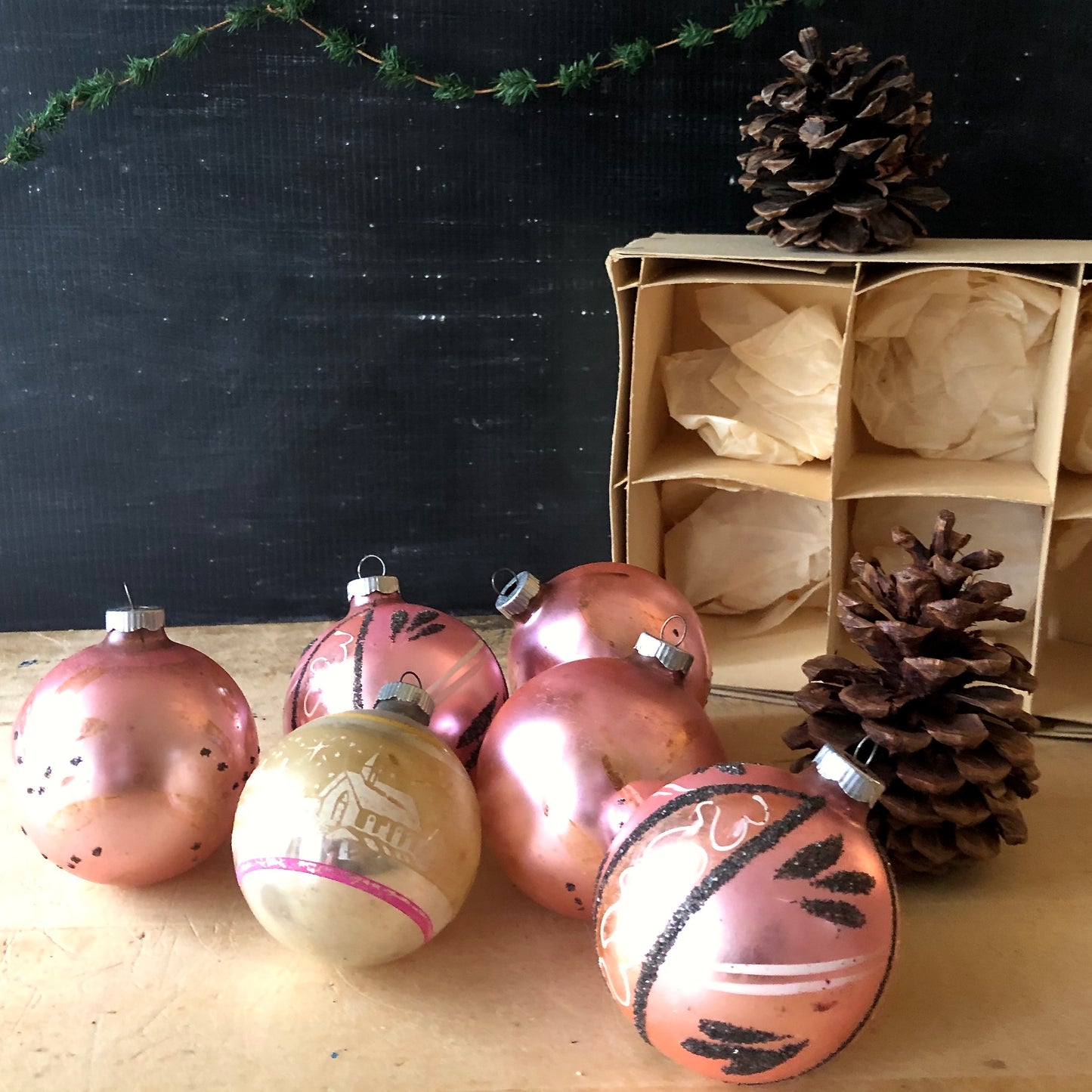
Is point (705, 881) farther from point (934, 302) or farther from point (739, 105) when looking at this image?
point (739, 105)

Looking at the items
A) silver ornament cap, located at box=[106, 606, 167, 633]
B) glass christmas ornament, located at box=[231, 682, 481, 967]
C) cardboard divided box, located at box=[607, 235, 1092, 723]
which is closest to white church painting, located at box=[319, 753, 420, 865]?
glass christmas ornament, located at box=[231, 682, 481, 967]

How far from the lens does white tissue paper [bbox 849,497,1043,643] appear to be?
1.12 m

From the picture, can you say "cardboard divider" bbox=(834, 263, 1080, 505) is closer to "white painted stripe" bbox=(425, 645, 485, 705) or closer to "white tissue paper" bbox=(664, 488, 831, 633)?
"white tissue paper" bbox=(664, 488, 831, 633)

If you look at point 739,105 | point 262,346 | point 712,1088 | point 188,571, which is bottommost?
point 712,1088

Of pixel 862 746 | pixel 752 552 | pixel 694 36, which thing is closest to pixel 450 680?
pixel 862 746

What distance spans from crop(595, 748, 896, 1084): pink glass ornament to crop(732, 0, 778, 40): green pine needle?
789mm

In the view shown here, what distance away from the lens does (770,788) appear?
25.2 inches

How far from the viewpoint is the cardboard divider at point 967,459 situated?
3.13 feet

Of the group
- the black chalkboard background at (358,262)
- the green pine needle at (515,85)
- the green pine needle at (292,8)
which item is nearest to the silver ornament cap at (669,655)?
the black chalkboard background at (358,262)

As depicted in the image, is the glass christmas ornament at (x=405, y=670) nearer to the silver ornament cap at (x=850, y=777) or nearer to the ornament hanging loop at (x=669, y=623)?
the ornament hanging loop at (x=669, y=623)

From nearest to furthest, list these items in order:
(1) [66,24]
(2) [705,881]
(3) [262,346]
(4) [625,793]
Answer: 1. (2) [705,881]
2. (4) [625,793]
3. (1) [66,24]
4. (3) [262,346]

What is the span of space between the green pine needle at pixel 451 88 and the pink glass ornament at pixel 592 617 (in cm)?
52

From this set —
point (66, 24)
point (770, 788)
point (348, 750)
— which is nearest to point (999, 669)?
point (770, 788)

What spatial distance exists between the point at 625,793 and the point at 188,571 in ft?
2.48
